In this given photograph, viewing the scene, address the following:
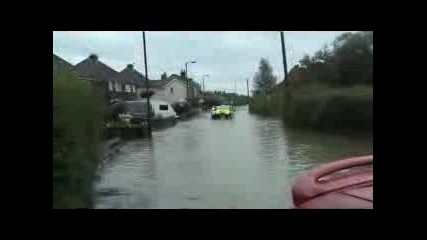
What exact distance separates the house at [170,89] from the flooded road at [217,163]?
47 cm

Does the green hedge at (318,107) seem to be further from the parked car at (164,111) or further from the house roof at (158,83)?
the parked car at (164,111)

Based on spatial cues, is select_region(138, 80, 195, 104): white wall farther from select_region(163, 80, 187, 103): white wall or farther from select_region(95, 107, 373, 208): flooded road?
select_region(95, 107, 373, 208): flooded road

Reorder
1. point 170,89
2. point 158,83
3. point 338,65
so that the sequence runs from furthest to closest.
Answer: point 170,89 → point 158,83 → point 338,65

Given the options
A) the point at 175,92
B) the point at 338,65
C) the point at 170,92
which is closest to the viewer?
the point at 338,65

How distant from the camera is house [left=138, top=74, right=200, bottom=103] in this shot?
6.29 m

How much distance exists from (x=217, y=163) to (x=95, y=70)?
3.13 m

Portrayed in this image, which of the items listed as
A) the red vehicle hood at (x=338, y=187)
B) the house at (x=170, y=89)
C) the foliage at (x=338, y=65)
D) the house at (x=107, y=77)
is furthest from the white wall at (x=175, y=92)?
the red vehicle hood at (x=338, y=187)

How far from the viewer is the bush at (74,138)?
3965 mm

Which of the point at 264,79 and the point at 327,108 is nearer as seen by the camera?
the point at 264,79

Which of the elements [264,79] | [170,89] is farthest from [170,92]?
[264,79]

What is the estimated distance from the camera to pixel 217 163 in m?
7.92

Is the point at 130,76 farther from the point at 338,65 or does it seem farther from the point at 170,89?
the point at 338,65

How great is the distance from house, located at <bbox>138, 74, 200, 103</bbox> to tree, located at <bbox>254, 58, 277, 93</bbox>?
98 cm
